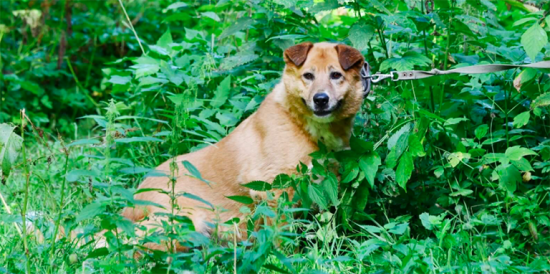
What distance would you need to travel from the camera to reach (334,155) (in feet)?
13.5

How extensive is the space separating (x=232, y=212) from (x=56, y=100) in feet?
13.5

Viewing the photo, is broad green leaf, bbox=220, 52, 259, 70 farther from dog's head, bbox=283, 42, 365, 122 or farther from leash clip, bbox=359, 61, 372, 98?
leash clip, bbox=359, 61, 372, 98

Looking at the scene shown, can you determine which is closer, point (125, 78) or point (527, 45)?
point (527, 45)

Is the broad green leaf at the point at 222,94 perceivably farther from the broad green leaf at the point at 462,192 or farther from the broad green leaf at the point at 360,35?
the broad green leaf at the point at 462,192

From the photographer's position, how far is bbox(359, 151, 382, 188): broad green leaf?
153 inches

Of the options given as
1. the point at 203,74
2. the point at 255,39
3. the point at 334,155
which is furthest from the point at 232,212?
the point at 255,39

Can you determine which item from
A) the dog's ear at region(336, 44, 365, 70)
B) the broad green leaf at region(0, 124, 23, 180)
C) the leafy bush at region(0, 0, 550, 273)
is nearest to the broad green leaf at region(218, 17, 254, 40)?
the leafy bush at region(0, 0, 550, 273)

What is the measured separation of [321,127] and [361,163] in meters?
0.44

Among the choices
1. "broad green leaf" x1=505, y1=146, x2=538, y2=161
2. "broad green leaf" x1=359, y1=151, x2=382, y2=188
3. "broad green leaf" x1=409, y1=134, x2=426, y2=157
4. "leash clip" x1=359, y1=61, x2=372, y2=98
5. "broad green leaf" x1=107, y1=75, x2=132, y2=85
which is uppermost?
"leash clip" x1=359, y1=61, x2=372, y2=98

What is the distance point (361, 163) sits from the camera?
399 centimetres

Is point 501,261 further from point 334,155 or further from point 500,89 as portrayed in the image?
point 500,89

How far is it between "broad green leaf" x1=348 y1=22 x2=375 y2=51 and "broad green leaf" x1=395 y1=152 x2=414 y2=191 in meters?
0.74

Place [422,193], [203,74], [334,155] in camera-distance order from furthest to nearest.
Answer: [203,74] → [422,193] → [334,155]

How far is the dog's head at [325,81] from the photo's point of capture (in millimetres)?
4242
